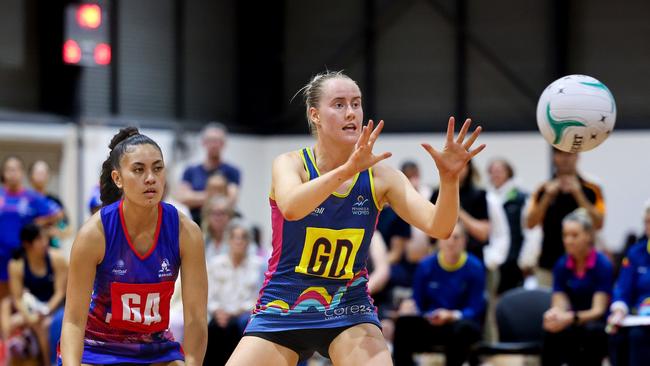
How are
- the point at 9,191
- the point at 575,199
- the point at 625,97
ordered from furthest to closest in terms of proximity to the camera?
1. the point at 625,97
2. the point at 9,191
3. the point at 575,199

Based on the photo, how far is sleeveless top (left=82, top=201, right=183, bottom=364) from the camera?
4.23 meters

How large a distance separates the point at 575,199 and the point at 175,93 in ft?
24.9

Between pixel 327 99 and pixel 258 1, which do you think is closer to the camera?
pixel 327 99

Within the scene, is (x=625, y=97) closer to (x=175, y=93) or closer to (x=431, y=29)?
(x=431, y=29)

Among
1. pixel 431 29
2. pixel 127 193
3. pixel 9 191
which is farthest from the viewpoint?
pixel 431 29

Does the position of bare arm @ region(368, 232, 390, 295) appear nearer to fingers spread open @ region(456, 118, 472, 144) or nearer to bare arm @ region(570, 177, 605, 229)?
bare arm @ region(570, 177, 605, 229)

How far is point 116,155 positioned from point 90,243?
0.41m

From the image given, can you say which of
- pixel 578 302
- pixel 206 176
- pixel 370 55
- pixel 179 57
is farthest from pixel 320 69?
pixel 578 302

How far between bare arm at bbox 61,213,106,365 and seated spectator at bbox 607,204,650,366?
394 centimetres

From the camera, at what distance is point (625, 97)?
13391 mm

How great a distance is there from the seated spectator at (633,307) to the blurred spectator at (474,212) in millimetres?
1431

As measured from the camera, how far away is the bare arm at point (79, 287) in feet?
13.5

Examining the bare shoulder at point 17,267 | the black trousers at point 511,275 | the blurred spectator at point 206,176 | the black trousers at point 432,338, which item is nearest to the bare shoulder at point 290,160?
the black trousers at point 432,338

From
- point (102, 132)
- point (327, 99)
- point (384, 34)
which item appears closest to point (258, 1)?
point (384, 34)
